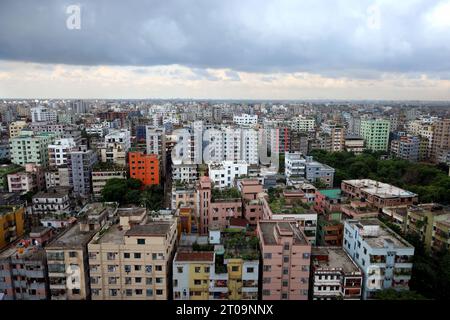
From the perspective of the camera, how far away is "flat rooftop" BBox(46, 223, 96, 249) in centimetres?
391

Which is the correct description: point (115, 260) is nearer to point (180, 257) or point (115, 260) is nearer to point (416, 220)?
point (180, 257)

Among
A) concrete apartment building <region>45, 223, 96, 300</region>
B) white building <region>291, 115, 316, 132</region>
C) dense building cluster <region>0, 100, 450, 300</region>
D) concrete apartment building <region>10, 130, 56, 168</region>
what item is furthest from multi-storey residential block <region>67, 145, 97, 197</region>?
white building <region>291, 115, 316, 132</region>

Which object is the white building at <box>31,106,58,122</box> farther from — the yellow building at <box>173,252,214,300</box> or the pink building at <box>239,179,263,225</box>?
the yellow building at <box>173,252,214,300</box>

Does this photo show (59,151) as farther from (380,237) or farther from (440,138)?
(440,138)

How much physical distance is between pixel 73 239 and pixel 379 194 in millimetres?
5585

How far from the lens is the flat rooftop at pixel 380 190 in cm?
678

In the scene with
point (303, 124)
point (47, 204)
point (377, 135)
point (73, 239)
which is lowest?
point (47, 204)

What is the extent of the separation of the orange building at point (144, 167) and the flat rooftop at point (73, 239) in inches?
191

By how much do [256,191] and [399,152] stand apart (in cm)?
895

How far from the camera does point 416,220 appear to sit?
541 centimetres

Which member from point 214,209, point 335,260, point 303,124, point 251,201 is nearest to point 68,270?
point 214,209

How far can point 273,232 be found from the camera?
4.30m

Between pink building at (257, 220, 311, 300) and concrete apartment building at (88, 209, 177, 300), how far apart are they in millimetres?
1141
